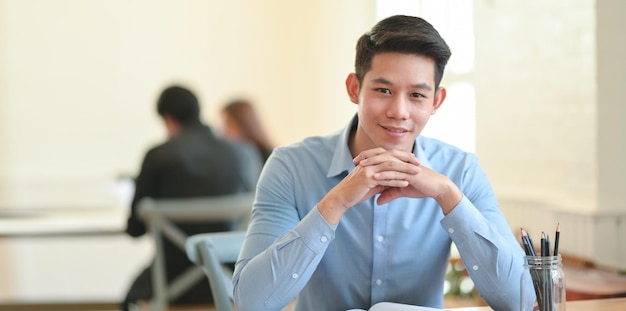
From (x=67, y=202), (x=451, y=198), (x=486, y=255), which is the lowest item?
(x=67, y=202)

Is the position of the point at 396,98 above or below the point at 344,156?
above

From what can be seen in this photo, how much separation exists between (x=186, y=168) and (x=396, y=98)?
2348mm

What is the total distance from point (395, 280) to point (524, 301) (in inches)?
16.4

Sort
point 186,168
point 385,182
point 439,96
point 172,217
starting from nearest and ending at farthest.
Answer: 1. point 385,182
2. point 439,96
3. point 172,217
4. point 186,168

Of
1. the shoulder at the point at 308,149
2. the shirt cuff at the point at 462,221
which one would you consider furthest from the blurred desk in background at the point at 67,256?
the shirt cuff at the point at 462,221

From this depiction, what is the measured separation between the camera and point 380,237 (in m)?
1.79

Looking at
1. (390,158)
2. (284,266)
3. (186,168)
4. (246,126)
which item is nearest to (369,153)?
(390,158)

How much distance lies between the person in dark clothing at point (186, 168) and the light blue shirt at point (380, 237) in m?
2.07

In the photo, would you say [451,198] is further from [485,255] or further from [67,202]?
[67,202]

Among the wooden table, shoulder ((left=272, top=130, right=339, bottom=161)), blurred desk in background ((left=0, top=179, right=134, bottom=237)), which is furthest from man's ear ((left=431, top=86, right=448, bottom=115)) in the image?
blurred desk in background ((left=0, top=179, right=134, bottom=237))

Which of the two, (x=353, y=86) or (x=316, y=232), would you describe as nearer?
(x=316, y=232)

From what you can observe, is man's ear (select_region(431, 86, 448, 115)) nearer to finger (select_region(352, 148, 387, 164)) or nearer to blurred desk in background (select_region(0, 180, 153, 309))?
finger (select_region(352, 148, 387, 164))

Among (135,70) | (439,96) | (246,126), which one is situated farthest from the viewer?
(135,70)

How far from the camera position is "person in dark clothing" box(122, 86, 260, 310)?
3869 mm
